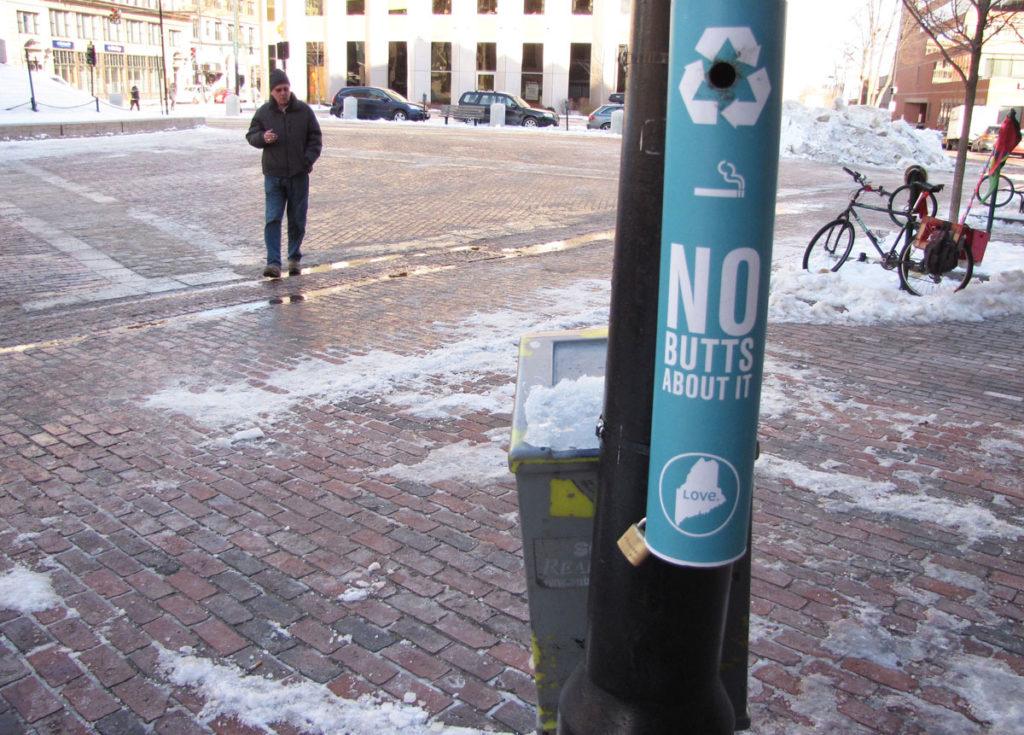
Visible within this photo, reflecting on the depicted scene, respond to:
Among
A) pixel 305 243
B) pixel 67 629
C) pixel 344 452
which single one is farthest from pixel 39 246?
pixel 67 629

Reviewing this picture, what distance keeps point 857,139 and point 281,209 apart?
930 inches

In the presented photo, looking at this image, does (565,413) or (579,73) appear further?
(579,73)

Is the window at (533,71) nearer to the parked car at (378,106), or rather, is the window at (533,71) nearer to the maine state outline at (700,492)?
the parked car at (378,106)

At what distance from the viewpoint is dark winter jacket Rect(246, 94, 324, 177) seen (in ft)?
29.9

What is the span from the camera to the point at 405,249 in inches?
437

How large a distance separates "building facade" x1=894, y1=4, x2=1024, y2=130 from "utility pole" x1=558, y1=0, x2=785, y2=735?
54.6 m

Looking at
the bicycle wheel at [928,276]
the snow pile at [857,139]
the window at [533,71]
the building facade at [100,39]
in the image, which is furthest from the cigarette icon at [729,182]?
the building facade at [100,39]

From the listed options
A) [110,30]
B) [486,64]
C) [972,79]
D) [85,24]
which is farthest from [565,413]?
[110,30]

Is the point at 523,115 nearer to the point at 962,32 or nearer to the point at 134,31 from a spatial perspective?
the point at 962,32

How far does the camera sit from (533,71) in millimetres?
56969

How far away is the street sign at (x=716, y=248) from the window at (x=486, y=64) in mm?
58455

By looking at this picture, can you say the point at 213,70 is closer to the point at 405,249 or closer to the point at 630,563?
the point at 405,249

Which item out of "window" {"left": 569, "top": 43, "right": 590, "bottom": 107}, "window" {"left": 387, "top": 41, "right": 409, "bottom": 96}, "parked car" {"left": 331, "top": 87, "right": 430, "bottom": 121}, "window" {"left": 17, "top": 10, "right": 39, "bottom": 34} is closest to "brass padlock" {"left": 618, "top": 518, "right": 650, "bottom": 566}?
"parked car" {"left": 331, "top": 87, "right": 430, "bottom": 121}

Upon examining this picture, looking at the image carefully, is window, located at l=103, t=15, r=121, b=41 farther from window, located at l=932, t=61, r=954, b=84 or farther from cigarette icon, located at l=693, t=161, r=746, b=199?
cigarette icon, located at l=693, t=161, r=746, b=199
